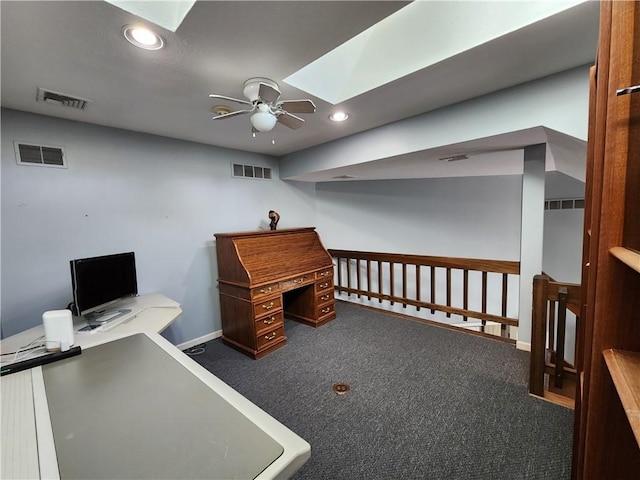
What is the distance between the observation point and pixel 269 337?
9.70ft

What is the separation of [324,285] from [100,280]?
2.39 m

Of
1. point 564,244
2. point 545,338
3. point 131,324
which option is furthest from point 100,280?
point 564,244

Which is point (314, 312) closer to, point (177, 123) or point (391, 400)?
point (391, 400)

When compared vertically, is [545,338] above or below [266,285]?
below

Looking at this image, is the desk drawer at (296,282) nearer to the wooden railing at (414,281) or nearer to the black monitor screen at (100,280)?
the wooden railing at (414,281)

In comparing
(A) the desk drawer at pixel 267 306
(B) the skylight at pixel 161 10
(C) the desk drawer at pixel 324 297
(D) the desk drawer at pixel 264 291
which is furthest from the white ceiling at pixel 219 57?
(C) the desk drawer at pixel 324 297

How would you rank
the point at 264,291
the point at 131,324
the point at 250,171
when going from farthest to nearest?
the point at 250,171, the point at 264,291, the point at 131,324

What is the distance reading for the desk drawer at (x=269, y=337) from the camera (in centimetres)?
286

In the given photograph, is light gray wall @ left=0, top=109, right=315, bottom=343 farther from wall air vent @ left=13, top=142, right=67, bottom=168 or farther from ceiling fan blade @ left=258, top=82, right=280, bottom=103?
ceiling fan blade @ left=258, top=82, right=280, bottom=103

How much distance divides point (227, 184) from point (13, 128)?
A: 1.89 metres

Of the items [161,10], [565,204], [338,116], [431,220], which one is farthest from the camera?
[431,220]

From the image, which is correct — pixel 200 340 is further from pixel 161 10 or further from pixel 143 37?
pixel 161 10

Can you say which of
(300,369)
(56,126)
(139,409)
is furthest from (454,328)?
(56,126)

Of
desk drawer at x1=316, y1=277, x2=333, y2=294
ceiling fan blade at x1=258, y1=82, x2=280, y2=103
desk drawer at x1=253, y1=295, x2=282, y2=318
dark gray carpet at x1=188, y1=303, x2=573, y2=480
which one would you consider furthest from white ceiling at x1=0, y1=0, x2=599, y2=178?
dark gray carpet at x1=188, y1=303, x2=573, y2=480
